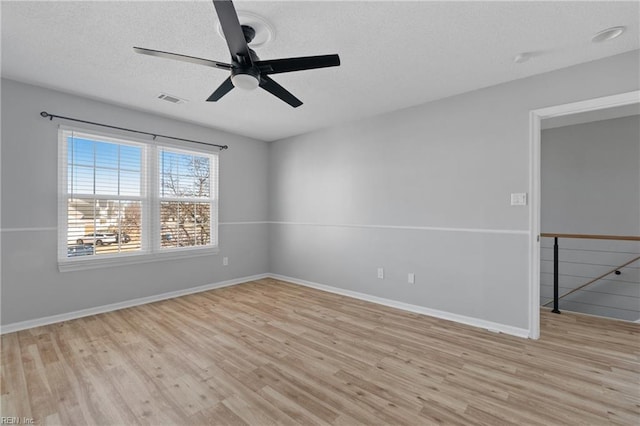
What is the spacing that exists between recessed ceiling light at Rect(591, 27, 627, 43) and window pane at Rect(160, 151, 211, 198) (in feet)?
15.6

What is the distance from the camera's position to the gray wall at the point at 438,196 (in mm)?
2857

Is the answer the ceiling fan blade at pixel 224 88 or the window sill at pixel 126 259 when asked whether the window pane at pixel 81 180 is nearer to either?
the window sill at pixel 126 259

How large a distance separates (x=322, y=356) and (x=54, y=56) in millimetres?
3526

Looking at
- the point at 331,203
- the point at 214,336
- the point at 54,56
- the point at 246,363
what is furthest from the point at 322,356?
the point at 54,56

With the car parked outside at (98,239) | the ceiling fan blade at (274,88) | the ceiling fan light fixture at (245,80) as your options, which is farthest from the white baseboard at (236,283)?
the ceiling fan light fixture at (245,80)

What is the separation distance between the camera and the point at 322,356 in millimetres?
2416

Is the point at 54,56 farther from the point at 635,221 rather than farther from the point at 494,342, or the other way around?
the point at 635,221

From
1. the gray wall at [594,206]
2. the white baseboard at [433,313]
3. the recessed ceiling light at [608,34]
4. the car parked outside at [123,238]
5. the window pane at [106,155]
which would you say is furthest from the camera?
the gray wall at [594,206]

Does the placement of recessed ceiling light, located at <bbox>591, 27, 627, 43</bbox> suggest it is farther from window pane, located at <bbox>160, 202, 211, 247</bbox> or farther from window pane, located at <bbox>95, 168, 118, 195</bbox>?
window pane, located at <bbox>95, 168, 118, 195</bbox>

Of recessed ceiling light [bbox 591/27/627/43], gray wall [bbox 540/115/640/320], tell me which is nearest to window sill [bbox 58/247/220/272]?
recessed ceiling light [bbox 591/27/627/43]

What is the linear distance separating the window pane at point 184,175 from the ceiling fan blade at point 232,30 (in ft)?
9.39

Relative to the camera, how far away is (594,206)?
4352 mm

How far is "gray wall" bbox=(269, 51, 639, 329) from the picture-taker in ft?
9.37

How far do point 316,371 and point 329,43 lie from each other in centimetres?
260
